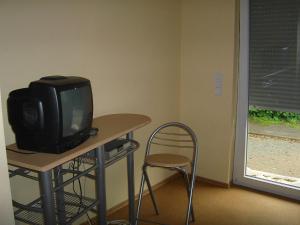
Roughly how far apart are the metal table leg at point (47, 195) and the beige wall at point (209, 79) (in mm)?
2097

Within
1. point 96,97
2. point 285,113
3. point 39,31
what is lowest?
point 285,113

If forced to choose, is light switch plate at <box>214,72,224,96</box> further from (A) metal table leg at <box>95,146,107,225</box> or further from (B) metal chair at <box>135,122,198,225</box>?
(A) metal table leg at <box>95,146,107,225</box>

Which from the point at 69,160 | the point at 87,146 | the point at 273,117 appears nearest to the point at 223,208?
the point at 273,117

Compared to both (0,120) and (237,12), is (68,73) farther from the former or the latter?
(237,12)

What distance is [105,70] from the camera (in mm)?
2449

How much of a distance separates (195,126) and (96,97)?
1.33 metres

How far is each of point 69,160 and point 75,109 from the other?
0.27m

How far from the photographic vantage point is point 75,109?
161 cm

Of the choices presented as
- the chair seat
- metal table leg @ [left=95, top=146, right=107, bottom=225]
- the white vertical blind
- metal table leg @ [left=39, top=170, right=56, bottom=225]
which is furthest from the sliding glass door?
metal table leg @ [left=39, top=170, right=56, bottom=225]

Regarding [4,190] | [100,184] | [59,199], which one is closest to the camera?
[4,190]

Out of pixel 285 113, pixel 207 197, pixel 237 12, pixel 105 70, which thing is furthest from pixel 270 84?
pixel 105 70

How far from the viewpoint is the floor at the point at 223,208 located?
102 inches

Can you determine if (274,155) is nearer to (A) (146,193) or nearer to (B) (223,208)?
(B) (223,208)

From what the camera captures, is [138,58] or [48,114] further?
[138,58]
